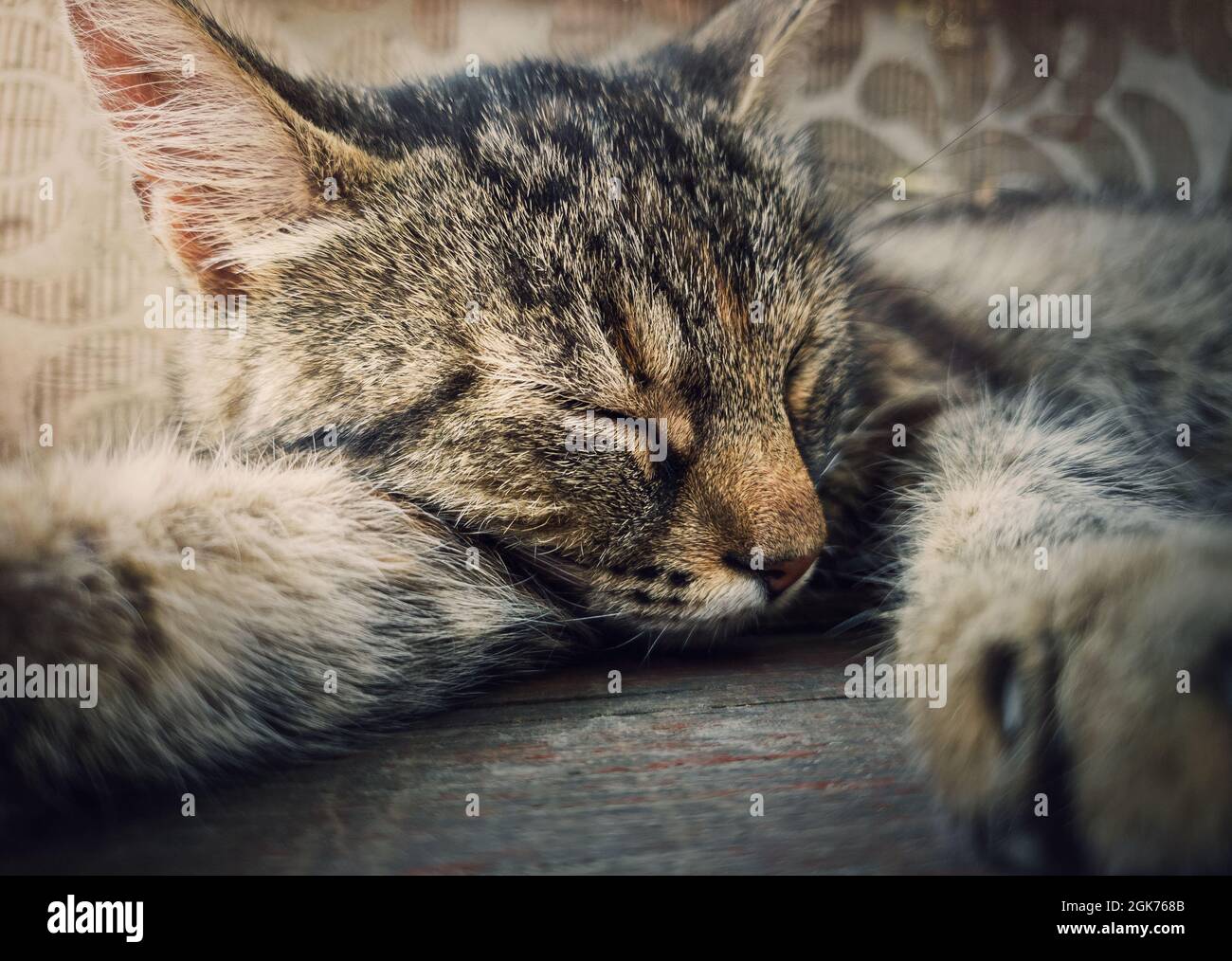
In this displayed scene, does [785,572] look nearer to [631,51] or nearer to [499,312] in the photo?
[499,312]

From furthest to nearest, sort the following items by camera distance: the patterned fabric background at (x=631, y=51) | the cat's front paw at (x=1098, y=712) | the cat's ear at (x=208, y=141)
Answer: the patterned fabric background at (x=631, y=51) < the cat's ear at (x=208, y=141) < the cat's front paw at (x=1098, y=712)

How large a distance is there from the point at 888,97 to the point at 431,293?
A: 2.50 feet

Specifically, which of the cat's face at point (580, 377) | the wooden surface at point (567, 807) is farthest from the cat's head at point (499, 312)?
the wooden surface at point (567, 807)

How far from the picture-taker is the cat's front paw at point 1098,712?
48cm

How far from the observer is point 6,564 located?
58 cm

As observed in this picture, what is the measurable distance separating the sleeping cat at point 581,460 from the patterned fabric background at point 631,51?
0.37 feet

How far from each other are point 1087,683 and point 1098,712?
0.06ft

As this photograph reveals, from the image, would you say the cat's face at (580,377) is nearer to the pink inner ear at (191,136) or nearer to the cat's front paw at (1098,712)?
the pink inner ear at (191,136)

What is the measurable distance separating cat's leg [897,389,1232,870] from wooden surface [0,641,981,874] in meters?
0.06

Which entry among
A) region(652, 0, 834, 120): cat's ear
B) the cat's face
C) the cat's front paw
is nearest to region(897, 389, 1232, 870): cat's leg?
the cat's front paw

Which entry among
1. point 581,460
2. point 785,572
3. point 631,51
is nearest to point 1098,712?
point 785,572

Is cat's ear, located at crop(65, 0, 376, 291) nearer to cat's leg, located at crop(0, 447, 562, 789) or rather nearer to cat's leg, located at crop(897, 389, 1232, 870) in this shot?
cat's leg, located at crop(0, 447, 562, 789)

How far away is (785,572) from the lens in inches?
30.7
